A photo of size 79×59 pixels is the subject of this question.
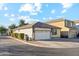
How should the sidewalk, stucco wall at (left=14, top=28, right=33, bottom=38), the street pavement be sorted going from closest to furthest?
1. the street pavement
2. the sidewalk
3. stucco wall at (left=14, top=28, right=33, bottom=38)

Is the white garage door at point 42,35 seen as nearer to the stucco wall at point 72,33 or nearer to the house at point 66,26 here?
the house at point 66,26

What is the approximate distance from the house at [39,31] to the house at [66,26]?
120 millimetres

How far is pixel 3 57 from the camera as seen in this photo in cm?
1279

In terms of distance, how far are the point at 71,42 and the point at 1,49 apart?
197 cm

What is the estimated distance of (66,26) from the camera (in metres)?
13.0

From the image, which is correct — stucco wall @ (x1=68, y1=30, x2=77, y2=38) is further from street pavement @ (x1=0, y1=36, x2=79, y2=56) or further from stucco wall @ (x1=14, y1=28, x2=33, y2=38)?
stucco wall @ (x1=14, y1=28, x2=33, y2=38)

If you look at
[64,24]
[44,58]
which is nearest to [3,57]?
[44,58]

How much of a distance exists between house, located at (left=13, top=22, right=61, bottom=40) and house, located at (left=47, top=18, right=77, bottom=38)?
0.12m

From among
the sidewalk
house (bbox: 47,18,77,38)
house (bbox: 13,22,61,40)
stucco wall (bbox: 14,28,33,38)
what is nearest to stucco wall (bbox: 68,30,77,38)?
house (bbox: 47,18,77,38)

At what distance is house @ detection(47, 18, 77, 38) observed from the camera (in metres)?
12.9

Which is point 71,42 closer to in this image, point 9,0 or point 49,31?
point 49,31

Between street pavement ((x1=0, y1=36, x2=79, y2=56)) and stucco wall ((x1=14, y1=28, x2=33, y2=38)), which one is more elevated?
stucco wall ((x1=14, y1=28, x2=33, y2=38))

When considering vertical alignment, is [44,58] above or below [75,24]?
below

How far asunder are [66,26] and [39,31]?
2.60 ft
